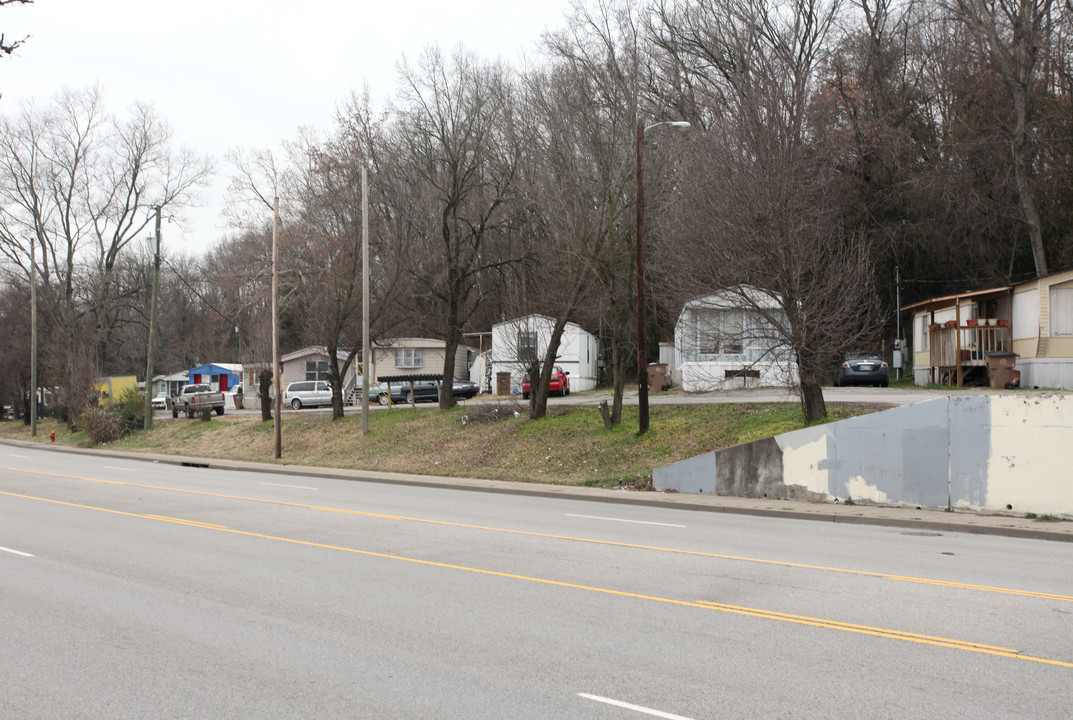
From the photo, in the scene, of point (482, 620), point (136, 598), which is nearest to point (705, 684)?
point (482, 620)

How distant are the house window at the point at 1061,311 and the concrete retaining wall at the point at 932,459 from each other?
14691 millimetres

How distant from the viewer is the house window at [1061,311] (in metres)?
27.5

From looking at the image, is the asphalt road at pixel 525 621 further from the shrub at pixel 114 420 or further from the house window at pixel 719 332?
the shrub at pixel 114 420

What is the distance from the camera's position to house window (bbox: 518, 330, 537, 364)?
29172 mm

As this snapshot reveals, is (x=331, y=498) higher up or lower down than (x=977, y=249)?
lower down

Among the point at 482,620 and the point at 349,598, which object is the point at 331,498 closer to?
the point at 349,598

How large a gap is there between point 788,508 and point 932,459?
2.67 meters

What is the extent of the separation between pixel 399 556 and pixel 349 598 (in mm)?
2459

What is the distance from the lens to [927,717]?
525 cm

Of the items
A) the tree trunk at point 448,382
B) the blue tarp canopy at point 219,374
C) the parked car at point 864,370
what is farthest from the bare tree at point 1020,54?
the blue tarp canopy at point 219,374

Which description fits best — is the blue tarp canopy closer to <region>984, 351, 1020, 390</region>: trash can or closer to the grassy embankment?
the grassy embankment

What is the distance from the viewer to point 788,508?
1638 cm

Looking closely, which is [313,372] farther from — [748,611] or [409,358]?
[748,611]

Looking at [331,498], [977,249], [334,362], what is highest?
[977,249]
